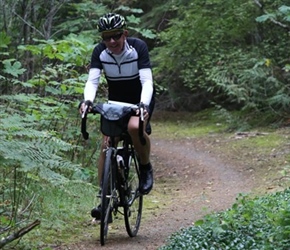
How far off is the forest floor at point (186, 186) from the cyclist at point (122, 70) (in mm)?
680

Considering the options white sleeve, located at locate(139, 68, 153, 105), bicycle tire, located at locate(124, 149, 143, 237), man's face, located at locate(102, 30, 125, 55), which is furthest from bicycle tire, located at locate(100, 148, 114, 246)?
man's face, located at locate(102, 30, 125, 55)

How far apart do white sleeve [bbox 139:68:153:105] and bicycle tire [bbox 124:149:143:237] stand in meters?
0.71

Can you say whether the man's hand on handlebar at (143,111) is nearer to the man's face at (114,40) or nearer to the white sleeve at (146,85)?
the white sleeve at (146,85)

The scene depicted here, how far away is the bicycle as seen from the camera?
5797 mm

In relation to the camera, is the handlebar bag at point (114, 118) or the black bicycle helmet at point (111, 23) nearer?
the handlebar bag at point (114, 118)

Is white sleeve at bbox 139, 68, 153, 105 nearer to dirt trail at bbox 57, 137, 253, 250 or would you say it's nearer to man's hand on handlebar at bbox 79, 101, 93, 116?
man's hand on handlebar at bbox 79, 101, 93, 116

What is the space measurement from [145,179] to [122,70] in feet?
3.75

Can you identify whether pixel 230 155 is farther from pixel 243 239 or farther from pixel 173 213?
pixel 243 239

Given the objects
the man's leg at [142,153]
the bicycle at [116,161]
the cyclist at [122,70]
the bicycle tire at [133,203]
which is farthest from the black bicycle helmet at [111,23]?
the bicycle tire at [133,203]

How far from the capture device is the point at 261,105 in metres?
16.2

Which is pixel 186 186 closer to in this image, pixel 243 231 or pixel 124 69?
pixel 124 69

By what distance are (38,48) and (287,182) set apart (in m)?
3.89

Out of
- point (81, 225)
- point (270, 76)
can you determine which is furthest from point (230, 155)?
point (81, 225)

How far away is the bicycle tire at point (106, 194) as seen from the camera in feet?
18.8
